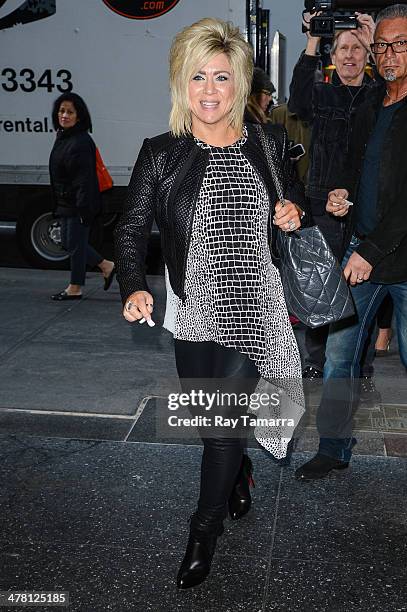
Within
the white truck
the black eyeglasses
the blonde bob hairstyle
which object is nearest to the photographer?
the black eyeglasses

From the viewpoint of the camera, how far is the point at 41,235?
10211 millimetres

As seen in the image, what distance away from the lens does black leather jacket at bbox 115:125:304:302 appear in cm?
321

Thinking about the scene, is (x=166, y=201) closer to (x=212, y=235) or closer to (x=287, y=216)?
(x=212, y=235)

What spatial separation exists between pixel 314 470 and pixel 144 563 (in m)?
1.13

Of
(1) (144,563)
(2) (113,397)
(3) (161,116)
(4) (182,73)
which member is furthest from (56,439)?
(3) (161,116)

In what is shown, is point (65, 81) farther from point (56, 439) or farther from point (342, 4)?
point (342, 4)

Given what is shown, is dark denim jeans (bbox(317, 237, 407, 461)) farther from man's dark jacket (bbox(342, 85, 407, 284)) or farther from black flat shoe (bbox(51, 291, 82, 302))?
black flat shoe (bbox(51, 291, 82, 302))

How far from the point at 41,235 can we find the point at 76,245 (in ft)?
7.21

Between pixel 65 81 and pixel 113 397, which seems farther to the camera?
pixel 65 81

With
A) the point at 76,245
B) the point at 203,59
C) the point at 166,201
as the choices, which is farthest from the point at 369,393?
the point at 76,245

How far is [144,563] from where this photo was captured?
11.5ft

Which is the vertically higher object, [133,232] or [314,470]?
[133,232]

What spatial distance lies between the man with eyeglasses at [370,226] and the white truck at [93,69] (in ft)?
18.1

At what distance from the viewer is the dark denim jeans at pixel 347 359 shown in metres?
4.03
